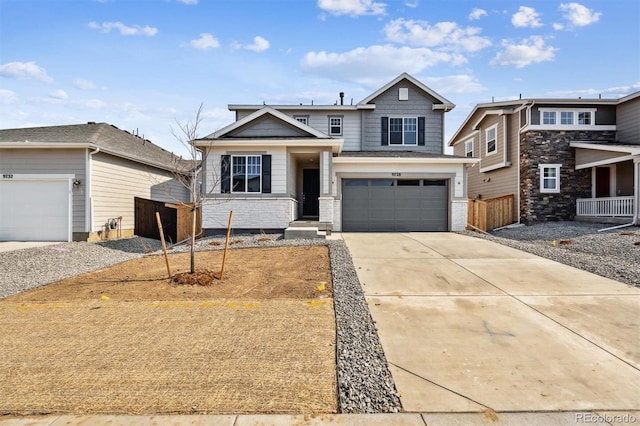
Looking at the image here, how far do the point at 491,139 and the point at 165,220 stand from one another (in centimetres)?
1812

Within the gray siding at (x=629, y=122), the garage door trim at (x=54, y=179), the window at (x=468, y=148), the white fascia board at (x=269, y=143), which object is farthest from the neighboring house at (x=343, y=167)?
the gray siding at (x=629, y=122)

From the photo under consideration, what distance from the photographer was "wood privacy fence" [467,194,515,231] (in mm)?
16125

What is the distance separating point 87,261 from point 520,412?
10.5 meters

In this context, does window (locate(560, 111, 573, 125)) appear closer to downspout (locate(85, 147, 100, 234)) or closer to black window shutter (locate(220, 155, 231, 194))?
black window shutter (locate(220, 155, 231, 194))

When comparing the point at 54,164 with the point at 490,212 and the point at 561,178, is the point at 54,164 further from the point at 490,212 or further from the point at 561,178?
the point at 561,178

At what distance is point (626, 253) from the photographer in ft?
30.1

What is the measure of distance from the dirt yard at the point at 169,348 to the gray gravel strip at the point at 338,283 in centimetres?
18

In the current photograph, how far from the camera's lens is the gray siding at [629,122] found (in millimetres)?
16344

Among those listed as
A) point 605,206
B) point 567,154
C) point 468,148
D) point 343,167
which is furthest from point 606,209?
point 343,167

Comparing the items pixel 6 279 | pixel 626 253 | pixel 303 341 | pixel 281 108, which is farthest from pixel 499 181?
pixel 6 279

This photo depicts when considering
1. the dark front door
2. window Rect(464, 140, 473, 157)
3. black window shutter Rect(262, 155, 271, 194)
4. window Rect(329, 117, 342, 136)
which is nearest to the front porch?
window Rect(464, 140, 473, 157)

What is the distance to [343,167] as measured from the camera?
14953 mm

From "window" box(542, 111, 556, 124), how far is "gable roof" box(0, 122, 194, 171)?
17015mm

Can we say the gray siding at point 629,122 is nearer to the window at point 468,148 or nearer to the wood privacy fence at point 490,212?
the wood privacy fence at point 490,212
